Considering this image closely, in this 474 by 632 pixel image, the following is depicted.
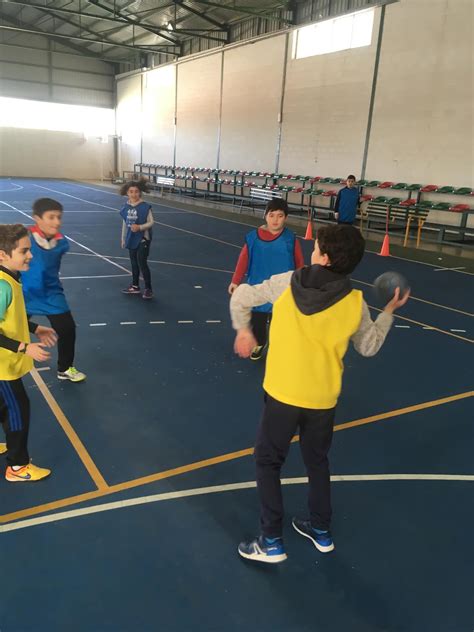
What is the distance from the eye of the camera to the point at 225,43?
2500cm

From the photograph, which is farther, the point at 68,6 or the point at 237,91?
the point at 68,6

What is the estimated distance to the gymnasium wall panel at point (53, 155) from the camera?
33.4 metres

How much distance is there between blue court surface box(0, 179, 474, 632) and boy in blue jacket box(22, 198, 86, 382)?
1.98ft

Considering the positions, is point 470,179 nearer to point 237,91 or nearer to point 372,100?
point 372,100

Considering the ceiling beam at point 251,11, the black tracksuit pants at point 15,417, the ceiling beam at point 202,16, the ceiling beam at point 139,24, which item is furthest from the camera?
the ceiling beam at point 139,24

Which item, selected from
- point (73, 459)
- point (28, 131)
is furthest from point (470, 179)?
point (28, 131)

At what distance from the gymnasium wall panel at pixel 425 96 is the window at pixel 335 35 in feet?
3.25

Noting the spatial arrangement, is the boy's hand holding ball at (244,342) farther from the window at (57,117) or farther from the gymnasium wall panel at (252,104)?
the window at (57,117)

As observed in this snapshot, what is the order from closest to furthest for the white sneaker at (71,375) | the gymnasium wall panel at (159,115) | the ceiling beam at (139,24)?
the white sneaker at (71,375) → the ceiling beam at (139,24) → the gymnasium wall panel at (159,115)

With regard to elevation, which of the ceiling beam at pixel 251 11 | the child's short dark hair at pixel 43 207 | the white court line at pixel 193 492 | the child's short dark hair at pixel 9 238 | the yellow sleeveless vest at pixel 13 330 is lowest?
the white court line at pixel 193 492

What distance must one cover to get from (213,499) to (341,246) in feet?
6.16

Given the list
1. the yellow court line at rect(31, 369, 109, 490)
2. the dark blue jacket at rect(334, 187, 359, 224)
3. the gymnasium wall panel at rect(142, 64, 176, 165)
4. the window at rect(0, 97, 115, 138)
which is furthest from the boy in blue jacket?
the window at rect(0, 97, 115, 138)

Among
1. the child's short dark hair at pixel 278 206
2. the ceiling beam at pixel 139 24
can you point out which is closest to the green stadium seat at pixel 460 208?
the child's short dark hair at pixel 278 206

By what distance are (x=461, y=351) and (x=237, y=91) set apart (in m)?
21.5
